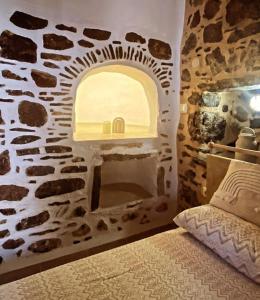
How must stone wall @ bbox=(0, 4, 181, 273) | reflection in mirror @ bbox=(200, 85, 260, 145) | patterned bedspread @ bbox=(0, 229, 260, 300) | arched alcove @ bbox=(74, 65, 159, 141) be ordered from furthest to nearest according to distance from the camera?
arched alcove @ bbox=(74, 65, 159, 141)
reflection in mirror @ bbox=(200, 85, 260, 145)
stone wall @ bbox=(0, 4, 181, 273)
patterned bedspread @ bbox=(0, 229, 260, 300)

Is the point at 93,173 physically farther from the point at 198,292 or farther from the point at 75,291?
the point at 198,292

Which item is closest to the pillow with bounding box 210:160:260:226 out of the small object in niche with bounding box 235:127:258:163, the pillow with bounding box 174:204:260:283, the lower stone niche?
the pillow with bounding box 174:204:260:283

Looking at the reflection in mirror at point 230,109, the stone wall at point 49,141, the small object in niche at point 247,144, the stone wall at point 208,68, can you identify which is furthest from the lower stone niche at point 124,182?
the small object in niche at point 247,144

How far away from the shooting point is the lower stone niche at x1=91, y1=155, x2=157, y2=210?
2.43 m

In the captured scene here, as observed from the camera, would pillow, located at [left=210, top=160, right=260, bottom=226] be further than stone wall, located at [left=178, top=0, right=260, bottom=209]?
No

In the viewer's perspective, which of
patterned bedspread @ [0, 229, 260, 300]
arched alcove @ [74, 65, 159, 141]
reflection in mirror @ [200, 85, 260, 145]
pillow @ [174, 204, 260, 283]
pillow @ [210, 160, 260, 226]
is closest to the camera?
patterned bedspread @ [0, 229, 260, 300]

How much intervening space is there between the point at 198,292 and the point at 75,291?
53cm

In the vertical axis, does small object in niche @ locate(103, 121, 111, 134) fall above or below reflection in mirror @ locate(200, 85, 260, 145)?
below

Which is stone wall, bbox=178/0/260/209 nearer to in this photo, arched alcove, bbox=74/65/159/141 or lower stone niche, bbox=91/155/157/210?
lower stone niche, bbox=91/155/157/210

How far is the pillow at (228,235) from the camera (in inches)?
47.7

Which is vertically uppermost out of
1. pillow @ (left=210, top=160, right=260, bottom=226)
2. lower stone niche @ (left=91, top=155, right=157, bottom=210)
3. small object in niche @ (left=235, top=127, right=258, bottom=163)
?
small object in niche @ (left=235, top=127, right=258, bottom=163)

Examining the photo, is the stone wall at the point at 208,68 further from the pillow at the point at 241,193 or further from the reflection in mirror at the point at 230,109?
the pillow at the point at 241,193

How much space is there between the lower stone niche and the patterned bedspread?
1054 millimetres

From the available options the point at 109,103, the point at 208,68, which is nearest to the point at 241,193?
the point at 208,68
